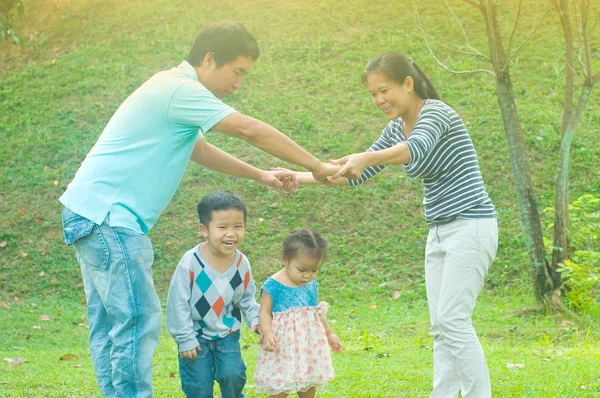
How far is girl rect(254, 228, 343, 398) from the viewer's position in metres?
4.08

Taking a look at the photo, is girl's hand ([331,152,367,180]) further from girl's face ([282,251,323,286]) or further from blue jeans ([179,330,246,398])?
blue jeans ([179,330,246,398])

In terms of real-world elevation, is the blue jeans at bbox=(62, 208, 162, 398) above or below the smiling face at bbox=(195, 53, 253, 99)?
below

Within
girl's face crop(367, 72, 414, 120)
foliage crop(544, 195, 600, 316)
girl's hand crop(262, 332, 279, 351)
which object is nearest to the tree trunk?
foliage crop(544, 195, 600, 316)

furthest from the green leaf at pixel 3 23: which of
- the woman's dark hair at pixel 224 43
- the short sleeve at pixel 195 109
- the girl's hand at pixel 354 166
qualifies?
the girl's hand at pixel 354 166

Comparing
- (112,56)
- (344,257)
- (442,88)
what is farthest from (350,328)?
(112,56)

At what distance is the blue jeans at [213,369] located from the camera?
4125 millimetres

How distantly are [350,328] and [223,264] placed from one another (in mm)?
3682

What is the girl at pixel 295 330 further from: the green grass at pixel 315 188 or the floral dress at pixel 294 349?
the green grass at pixel 315 188

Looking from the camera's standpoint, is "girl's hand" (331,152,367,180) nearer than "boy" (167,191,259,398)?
Yes

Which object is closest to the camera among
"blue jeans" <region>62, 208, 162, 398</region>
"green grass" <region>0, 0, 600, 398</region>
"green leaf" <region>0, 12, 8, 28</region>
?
"blue jeans" <region>62, 208, 162, 398</region>

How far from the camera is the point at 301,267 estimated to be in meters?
4.18

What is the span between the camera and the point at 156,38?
13.6 m

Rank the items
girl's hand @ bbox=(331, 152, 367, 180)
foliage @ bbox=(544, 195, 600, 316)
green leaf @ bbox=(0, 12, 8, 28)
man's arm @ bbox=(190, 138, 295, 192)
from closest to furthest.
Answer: girl's hand @ bbox=(331, 152, 367, 180) < man's arm @ bbox=(190, 138, 295, 192) < green leaf @ bbox=(0, 12, 8, 28) < foliage @ bbox=(544, 195, 600, 316)

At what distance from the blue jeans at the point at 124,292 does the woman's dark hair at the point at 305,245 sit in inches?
35.2
